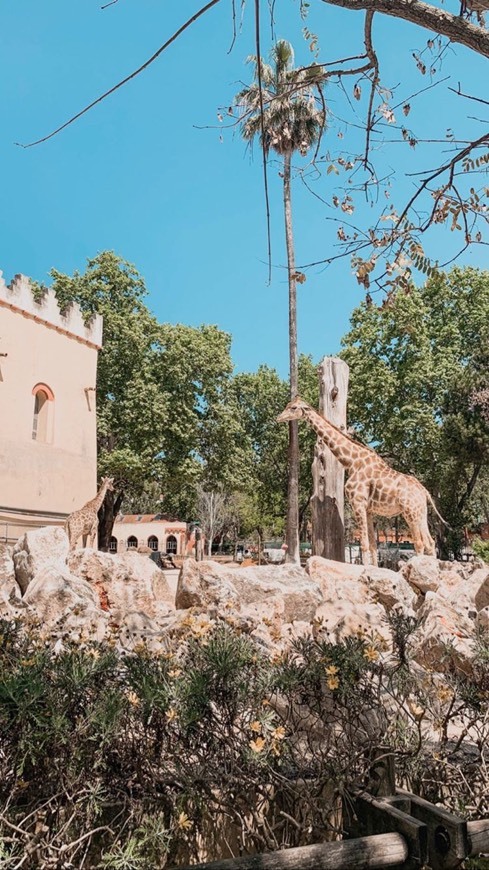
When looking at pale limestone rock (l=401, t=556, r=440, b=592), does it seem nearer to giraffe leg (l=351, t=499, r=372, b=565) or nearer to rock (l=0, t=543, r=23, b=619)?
giraffe leg (l=351, t=499, r=372, b=565)

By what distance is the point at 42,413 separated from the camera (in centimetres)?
2072

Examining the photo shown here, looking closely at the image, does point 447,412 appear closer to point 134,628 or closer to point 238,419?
point 238,419

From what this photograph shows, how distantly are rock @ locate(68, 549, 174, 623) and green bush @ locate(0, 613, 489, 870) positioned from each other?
371cm

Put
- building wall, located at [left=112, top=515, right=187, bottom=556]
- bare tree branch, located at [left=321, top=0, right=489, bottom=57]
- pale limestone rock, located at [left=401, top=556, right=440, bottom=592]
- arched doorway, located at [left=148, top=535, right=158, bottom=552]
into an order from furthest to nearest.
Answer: arched doorway, located at [left=148, top=535, right=158, bottom=552]
building wall, located at [left=112, top=515, right=187, bottom=556]
pale limestone rock, located at [left=401, top=556, right=440, bottom=592]
bare tree branch, located at [left=321, top=0, right=489, bottom=57]

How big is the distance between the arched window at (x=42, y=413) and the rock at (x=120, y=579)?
13.7m

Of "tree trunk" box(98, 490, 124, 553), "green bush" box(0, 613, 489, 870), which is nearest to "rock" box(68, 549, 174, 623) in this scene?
"green bush" box(0, 613, 489, 870)

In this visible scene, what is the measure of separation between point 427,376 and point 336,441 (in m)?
16.1

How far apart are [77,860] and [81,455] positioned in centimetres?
1952

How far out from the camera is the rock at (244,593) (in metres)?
6.18

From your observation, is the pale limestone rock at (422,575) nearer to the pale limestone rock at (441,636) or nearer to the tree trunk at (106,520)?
the pale limestone rock at (441,636)

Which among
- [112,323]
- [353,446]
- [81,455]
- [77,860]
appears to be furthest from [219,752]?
[112,323]

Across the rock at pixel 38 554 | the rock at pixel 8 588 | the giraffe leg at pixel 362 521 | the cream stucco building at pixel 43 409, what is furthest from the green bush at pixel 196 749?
the cream stucco building at pixel 43 409

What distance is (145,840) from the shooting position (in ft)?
7.61

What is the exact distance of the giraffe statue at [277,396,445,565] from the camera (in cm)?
1086
